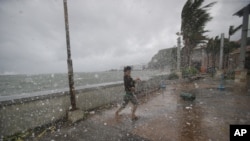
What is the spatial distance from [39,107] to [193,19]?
17509 millimetres

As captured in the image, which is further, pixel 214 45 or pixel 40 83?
pixel 40 83

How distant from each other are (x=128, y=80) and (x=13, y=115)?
3593 millimetres

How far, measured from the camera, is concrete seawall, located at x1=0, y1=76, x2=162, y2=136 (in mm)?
3944

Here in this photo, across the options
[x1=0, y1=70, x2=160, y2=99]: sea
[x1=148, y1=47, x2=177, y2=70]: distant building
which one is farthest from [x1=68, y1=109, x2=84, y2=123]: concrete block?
[x1=148, y1=47, x2=177, y2=70]: distant building

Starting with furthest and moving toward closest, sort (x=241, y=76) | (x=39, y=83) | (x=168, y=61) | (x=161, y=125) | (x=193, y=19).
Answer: (x=39, y=83) → (x=168, y=61) → (x=193, y=19) → (x=241, y=76) → (x=161, y=125)

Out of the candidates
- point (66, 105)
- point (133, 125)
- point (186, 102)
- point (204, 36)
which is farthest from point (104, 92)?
point (204, 36)

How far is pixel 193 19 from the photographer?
16328mm

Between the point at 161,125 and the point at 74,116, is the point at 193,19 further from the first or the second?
the point at 74,116

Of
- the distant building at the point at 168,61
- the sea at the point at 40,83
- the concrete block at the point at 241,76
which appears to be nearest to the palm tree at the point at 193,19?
the concrete block at the point at 241,76

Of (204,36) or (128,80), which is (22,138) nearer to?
(128,80)

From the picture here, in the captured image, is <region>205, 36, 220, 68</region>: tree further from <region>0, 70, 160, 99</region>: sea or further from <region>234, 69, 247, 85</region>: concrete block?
<region>234, 69, 247, 85</region>: concrete block

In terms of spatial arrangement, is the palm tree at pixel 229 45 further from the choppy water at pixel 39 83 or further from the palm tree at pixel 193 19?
the choppy water at pixel 39 83

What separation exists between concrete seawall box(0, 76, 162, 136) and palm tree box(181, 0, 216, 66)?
13.7 metres

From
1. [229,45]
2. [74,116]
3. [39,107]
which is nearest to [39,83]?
[39,107]
